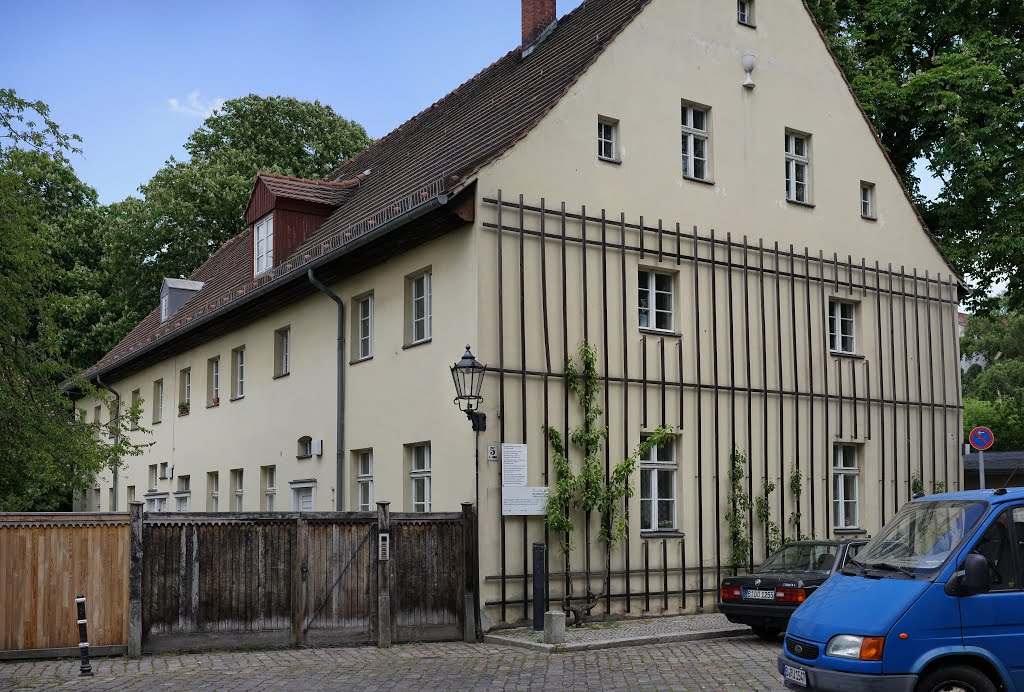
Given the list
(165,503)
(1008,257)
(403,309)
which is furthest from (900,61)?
(165,503)

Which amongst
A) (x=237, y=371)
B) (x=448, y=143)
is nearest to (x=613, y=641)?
(x=448, y=143)

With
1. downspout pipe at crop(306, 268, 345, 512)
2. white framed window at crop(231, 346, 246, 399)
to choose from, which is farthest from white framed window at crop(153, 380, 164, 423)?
downspout pipe at crop(306, 268, 345, 512)

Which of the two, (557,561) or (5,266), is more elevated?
(5,266)

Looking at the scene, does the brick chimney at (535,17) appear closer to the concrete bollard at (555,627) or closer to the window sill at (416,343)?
the window sill at (416,343)

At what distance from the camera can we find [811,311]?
21.0 m

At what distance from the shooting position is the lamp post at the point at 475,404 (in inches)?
627

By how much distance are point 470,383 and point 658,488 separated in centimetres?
434

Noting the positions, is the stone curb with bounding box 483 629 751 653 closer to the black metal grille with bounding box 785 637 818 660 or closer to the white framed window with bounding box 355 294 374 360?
the black metal grille with bounding box 785 637 818 660

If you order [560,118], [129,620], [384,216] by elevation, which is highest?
[560,118]

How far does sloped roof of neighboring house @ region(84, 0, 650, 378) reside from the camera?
717 inches

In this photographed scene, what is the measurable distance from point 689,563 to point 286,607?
21.6 ft

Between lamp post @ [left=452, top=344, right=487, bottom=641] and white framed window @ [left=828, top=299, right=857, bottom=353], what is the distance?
8015mm

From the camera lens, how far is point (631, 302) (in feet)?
60.8

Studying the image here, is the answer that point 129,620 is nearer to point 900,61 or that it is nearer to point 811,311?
point 811,311
